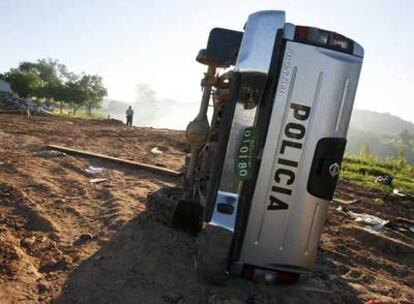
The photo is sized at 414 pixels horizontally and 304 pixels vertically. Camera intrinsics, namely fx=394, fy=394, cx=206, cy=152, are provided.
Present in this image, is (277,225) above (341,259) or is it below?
above

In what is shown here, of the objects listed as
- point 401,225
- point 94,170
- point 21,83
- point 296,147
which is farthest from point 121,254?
point 21,83

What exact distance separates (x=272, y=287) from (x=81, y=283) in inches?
61.3

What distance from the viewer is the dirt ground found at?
10.0ft

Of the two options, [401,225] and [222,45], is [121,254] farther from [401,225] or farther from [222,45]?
[401,225]

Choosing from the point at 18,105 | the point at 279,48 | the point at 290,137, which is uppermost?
the point at 279,48

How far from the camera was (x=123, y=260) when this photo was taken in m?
3.54

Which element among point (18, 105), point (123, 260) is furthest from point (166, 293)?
point (18, 105)

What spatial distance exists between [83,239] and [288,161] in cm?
224

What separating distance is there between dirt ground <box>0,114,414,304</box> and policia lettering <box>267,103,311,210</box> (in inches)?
31.3

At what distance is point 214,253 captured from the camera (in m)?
3.05

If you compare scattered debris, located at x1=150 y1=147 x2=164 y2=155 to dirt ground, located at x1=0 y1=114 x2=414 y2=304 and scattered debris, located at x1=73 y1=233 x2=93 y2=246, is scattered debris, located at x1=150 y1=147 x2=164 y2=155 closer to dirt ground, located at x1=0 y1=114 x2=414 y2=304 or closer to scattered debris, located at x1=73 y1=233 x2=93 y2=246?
dirt ground, located at x1=0 y1=114 x2=414 y2=304

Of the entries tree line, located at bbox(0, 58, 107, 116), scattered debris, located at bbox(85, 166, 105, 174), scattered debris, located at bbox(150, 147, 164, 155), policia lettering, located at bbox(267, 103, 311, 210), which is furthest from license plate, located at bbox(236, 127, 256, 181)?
tree line, located at bbox(0, 58, 107, 116)

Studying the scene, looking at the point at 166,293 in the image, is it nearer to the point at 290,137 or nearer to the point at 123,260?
the point at 123,260

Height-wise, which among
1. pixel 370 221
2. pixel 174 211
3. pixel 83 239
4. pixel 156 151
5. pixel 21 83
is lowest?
pixel 83 239
